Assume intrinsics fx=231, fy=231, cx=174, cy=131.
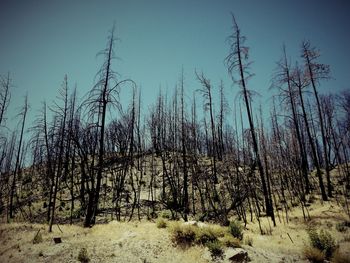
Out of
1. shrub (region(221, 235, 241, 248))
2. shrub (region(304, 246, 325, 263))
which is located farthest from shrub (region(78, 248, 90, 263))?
shrub (region(304, 246, 325, 263))

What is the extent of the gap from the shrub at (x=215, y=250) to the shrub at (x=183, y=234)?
3.02 ft

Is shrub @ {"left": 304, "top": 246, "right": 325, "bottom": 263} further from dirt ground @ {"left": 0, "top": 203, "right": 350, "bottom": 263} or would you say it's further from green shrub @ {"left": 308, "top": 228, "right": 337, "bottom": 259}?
green shrub @ {"left": 308, "top": 228, "right": 337, "bottom": 259}

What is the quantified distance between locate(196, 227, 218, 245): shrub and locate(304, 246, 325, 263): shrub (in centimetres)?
338

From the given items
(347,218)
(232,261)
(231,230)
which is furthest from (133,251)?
(347,218)

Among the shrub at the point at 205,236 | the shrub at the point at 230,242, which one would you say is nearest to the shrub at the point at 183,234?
the shrub at the point at 205,236

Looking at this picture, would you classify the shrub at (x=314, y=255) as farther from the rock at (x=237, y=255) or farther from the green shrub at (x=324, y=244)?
the rock at (x=237, y=255)

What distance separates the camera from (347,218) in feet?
41.8

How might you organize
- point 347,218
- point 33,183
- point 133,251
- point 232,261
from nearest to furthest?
point 232,261
point 133,251
point 347,218
point 33,183

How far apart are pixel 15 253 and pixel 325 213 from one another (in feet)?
54.2

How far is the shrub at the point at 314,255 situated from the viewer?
27.5 feet

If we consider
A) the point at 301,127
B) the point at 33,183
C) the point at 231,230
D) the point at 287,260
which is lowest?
the point at 287,260

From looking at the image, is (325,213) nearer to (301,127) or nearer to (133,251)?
(133,251)

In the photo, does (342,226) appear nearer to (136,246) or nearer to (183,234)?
(183,234)

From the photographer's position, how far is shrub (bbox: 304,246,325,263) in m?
8.38
